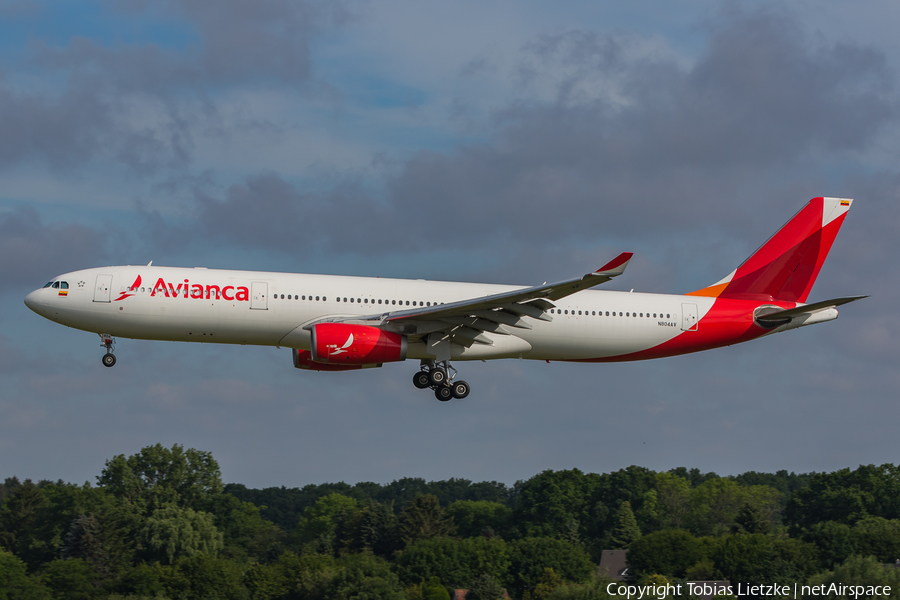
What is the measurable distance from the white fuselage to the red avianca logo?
0.13ft

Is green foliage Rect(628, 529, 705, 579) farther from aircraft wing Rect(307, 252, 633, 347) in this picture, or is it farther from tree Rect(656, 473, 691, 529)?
aircraft wing Rect(307, 252, 633, 347)

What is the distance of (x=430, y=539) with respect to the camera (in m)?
104

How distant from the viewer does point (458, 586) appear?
93562 millimetres

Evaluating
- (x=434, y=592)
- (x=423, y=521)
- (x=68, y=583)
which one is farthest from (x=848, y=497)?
(x=68, y=583)

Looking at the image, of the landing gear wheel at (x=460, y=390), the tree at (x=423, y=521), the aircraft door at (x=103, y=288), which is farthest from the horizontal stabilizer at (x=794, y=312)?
the tree at (x=423, y=521)

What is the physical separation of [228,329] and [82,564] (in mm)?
60562

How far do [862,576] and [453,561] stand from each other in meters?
37.9

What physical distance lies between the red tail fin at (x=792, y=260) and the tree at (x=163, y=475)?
98.7 m

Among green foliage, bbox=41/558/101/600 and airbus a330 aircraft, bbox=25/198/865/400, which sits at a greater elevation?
airbus a330 aircraft, bbox=25/198/865/400

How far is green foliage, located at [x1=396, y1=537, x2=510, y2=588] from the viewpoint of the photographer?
94.3 m

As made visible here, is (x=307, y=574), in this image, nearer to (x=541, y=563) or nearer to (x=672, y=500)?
(x=541, y=563)

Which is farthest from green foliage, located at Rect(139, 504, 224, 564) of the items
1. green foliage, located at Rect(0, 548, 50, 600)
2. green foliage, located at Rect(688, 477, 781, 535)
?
green foliage, located at Rect(688, 477, 781, 535)

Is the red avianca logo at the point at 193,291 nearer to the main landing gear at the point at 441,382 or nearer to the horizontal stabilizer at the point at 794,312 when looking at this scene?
the main landing gear at the point at 441,382

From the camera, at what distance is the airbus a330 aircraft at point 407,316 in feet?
126
